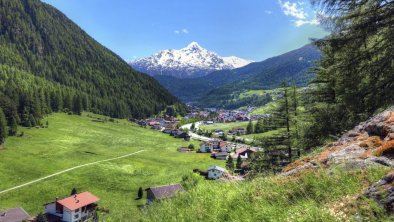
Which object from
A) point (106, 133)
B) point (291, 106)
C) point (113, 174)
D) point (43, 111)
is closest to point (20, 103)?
point (43, 111)

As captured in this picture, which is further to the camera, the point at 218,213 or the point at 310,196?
the point at 218,213

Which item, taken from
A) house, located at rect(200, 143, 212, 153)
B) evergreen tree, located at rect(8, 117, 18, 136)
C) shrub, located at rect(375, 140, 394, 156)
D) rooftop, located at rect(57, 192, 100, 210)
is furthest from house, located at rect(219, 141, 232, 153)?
shrub, located at rect(375, 140, 394, 156)

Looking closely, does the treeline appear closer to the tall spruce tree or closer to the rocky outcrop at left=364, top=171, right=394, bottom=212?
the tall spruce tree

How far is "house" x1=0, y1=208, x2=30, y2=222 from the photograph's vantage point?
213ft

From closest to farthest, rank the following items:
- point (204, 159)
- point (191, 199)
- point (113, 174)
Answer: point (191, 199), point (113, 174), point (204, 159)

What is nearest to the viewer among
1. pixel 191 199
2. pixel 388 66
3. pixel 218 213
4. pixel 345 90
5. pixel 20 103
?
→ pixel 218 213

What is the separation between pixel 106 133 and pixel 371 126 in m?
176

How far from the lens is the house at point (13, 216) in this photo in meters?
64.8

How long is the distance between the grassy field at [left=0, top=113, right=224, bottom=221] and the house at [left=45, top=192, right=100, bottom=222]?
11.7 ft

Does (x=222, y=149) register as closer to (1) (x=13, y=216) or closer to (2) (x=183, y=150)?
(2) (x=183, y=150)

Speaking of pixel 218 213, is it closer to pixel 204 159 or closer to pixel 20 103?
pixel 204 159

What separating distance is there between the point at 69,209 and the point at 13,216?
10066 millimetres

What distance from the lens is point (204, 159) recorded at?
13962 centimetres

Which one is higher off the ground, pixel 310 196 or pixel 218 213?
pixel 310 196
